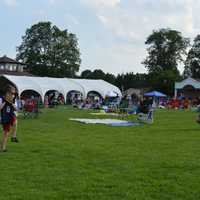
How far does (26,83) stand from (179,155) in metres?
44.6

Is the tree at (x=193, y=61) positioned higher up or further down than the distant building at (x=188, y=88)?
higher up

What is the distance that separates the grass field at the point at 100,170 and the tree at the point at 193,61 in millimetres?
92181

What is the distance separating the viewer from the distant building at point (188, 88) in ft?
256

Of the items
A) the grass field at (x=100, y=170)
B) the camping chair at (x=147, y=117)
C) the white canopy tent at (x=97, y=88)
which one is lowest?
the grass field at (x=100, y=170)

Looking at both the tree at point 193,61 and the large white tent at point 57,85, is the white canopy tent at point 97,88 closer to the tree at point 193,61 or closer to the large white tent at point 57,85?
the large white tent at point 57,85

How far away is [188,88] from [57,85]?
98.9 feet

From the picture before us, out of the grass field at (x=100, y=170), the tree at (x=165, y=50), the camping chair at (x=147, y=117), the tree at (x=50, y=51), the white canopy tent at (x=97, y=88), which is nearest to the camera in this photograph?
the grass field at (x=100, y=170)

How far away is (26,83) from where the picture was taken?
178 feet

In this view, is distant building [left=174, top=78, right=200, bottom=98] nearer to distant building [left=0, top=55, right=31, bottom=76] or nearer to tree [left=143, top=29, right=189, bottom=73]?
tree [left=143, top=29, right=189, bottom=73]

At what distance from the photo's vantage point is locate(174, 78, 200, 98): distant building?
256ft

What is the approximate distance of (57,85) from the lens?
2232 inches

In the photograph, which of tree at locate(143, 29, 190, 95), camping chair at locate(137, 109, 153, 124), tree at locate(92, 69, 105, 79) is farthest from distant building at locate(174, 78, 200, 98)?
camping chair at locate(137, 109, 153, 124)

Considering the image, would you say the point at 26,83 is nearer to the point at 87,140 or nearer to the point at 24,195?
the point at 87,140

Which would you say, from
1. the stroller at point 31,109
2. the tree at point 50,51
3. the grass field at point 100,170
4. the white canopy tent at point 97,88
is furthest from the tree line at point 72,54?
Result: the grass field at point 100,170
